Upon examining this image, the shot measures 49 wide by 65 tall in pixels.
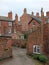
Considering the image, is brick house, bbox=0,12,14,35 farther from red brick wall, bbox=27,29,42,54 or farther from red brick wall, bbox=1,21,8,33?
red brick wall, bbox=27,29,42,54

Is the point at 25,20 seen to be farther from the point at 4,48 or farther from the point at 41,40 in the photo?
the point at 4,48

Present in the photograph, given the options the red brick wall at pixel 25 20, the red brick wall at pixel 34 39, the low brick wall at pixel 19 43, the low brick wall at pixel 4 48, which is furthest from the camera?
the red brick wall at pixel 25 20

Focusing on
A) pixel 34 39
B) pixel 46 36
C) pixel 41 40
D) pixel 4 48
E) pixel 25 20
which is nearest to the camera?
pixel 4 48

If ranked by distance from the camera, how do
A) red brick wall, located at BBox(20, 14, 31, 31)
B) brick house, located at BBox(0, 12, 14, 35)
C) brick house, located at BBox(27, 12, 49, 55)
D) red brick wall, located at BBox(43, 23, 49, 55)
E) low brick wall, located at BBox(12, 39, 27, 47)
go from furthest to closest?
red brick wall, located at BBox(20, 14, 31, 31) < brick house, located at BBox(0, 12, 14, 35) < low brick wall, located at BBox(12, 39, 27, 47) < red brick wall, located at BBox(43, 23, 49, 55) < brick house, located at BBox(27, 12, 49, 55)

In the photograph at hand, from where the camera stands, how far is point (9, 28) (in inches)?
3125

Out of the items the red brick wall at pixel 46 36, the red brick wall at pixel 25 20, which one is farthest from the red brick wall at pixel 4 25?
the red brick wall at pixel 46 36

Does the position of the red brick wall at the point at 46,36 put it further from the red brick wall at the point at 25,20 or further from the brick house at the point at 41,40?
the red brick wall at the point at 25,20

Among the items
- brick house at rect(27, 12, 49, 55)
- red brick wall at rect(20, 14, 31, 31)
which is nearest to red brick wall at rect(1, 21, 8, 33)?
red brick wall at rect(20, 14, 31, 31)

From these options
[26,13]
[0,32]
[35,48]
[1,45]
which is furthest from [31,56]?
[26,13]

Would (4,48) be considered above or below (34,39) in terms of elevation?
below

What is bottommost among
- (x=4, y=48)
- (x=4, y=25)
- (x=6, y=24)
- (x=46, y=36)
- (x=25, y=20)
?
(x=4, y=48)

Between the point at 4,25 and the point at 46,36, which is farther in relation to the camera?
the point at 4,25

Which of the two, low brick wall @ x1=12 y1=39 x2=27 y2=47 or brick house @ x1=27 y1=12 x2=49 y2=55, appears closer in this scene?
brick house @ x1=27 y1=12 x2=49 y2=55

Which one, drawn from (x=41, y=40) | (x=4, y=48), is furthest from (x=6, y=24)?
(x=4, y=48)
